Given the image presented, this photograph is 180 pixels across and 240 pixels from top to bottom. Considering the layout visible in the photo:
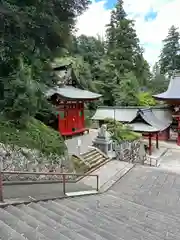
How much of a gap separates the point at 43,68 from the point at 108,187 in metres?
4.73

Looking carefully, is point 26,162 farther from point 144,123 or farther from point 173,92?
point 173,92

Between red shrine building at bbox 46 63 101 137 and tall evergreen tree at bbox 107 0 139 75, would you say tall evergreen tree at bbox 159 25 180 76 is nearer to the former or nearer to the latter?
tall evergreen tree at bbox 107 0 139 75

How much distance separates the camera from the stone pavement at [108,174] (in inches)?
342

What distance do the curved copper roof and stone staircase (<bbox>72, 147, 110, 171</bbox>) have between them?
11.6 metres

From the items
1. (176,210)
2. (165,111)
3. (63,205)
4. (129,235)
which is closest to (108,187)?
(176,210)

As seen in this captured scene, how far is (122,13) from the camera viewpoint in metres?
35.8

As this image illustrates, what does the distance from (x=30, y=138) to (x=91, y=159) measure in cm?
416

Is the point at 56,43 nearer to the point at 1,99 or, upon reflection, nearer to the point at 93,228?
the point at 1,99

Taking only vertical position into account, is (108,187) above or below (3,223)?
below

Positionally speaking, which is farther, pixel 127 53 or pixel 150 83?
pixel 150 83

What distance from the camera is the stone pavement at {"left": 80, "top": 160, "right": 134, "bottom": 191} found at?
8.69 meters

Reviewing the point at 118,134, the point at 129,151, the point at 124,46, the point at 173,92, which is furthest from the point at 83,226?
the point at 124,46

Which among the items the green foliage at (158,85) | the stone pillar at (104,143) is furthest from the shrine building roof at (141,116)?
the green foliage at (158,85)

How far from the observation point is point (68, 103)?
15.0 meters
